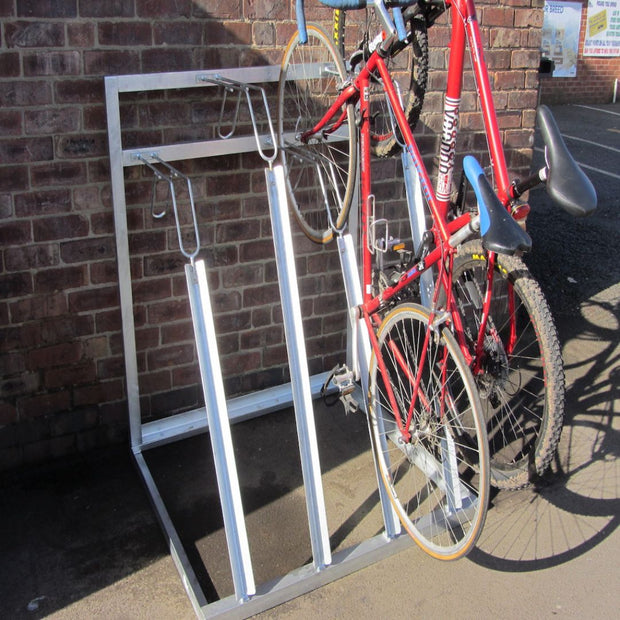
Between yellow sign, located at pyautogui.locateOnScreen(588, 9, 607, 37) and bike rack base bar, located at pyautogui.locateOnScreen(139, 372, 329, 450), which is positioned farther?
yellow sign, located at pyautogui.locateOnScreen(588, 9, 607, 37)

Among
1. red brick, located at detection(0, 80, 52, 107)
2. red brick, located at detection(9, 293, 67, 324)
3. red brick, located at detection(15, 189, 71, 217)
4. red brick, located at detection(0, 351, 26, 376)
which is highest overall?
red brick, located at detection(0, 80, 52, 107)

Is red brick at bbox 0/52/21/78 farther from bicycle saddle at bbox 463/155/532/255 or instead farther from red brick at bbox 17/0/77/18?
bicycle saddle at bbox 463/155/532/255

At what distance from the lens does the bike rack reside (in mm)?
2631

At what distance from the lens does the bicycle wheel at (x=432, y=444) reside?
8.04ft

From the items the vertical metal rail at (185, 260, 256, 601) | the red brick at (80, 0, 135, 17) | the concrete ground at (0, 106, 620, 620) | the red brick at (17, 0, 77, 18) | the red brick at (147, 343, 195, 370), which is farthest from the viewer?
the red brick at (147, 343, 195, 370)

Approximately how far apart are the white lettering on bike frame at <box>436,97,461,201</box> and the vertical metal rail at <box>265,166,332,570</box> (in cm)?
56

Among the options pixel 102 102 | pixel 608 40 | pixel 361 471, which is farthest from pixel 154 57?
pixel 608 40

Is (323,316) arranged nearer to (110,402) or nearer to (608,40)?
(110,402)

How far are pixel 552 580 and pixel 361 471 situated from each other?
956mm

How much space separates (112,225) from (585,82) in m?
13.4

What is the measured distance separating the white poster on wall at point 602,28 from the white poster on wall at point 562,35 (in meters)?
0.30

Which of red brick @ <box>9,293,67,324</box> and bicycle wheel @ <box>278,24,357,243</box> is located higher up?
bicycle wheel @ <box>278,24,357,243</box>

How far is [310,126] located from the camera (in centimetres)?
353

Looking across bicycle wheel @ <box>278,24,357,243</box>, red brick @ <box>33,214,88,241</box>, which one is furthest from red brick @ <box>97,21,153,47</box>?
red brick @ <box>33,214,88,241</box>
